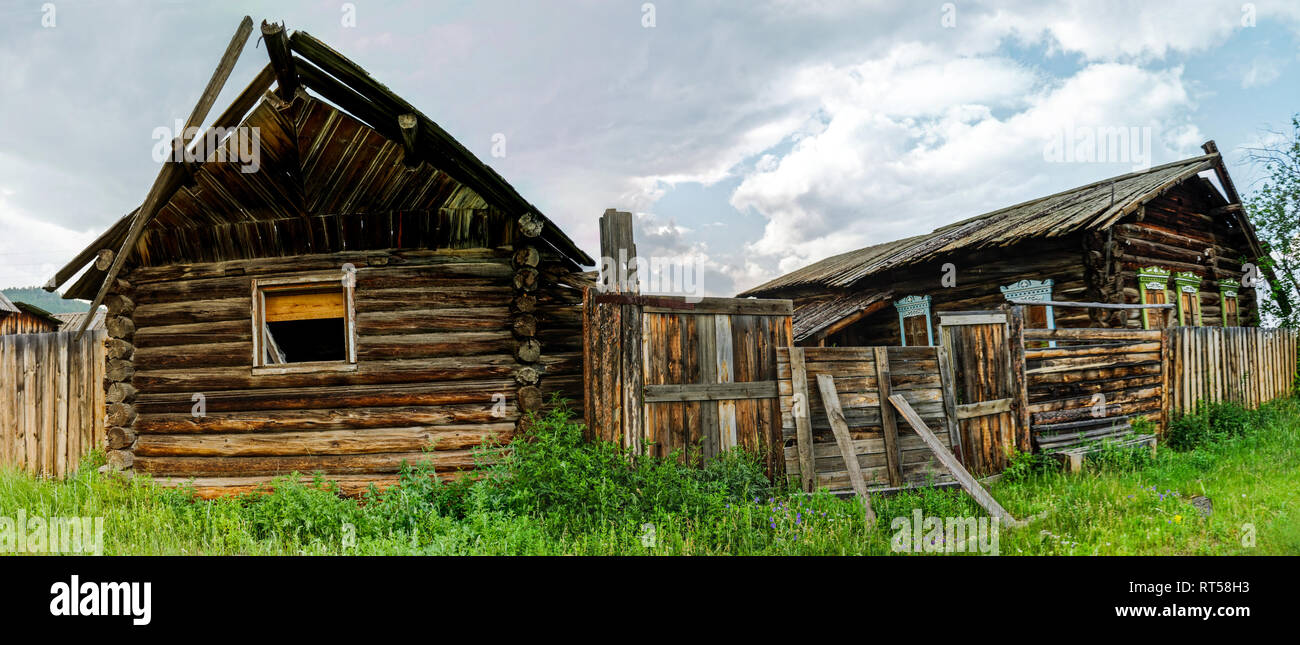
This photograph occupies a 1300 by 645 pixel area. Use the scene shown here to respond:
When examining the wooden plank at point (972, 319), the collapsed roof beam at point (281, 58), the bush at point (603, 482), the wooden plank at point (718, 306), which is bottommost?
the bush at point (603, 482)

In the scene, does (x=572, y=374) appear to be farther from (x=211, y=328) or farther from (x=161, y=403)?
(x=161, y=403)

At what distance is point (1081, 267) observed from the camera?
13.2 metres

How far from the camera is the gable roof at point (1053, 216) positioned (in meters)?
12.8

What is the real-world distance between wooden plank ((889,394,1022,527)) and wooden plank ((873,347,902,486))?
12cm

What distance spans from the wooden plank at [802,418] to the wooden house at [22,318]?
26.6 metres

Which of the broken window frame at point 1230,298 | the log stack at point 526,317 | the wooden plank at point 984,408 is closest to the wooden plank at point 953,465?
the wooden plank at point 984,408

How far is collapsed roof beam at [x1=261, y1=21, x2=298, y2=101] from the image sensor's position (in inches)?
260

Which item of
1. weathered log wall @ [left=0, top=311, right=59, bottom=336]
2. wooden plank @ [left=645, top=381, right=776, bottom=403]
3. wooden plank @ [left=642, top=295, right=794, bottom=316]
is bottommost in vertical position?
wooden plank @ [left=645, top=381, right=776, bottom=403]

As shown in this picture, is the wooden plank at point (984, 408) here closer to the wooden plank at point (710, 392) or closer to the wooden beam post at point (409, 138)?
the wooden plank at point (710, 392)

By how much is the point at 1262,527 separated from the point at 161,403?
37.3 feet

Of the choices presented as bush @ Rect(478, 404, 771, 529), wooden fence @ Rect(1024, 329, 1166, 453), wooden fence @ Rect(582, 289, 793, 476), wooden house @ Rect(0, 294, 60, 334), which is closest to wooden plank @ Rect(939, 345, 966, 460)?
wooden fence @ Rect(1024, 329, 1166, 453)

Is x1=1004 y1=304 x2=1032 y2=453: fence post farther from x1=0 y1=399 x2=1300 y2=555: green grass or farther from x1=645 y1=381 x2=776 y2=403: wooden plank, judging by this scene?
x1=645 y1=381 x2=776 y2=403: wooden plank
